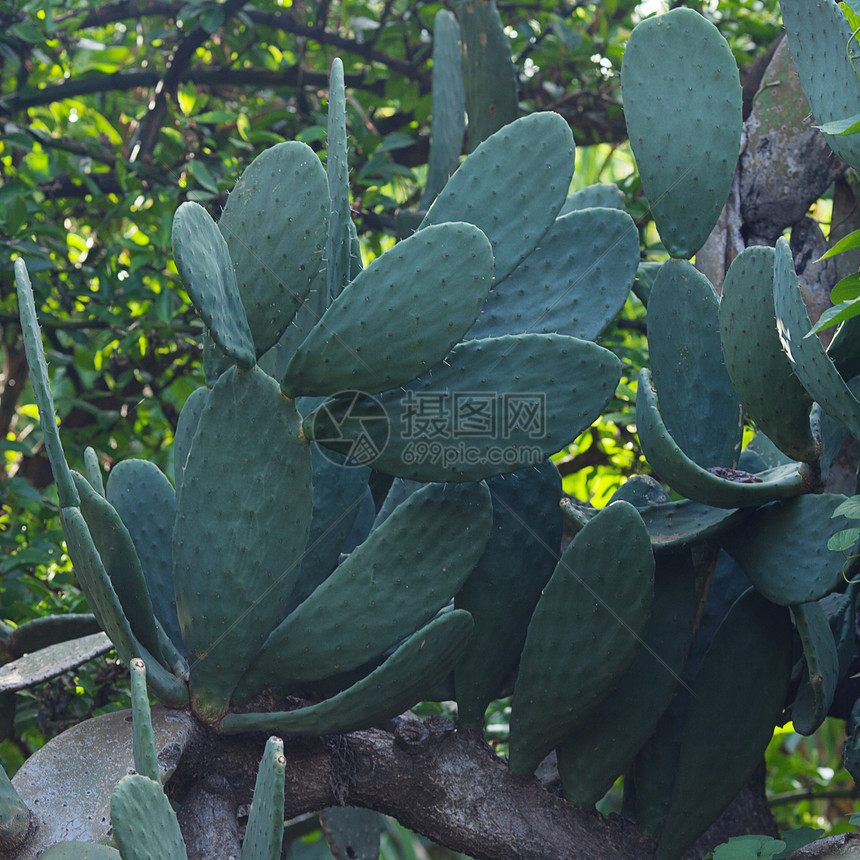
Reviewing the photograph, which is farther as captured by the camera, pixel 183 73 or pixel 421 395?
pixel 183 73

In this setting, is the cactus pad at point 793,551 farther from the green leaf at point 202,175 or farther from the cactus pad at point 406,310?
the green leaf at point 202,175

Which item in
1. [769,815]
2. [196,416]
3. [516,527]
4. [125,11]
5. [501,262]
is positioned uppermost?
[125,11]

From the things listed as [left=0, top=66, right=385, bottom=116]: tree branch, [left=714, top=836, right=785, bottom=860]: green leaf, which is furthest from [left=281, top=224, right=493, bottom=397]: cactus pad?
[left=0, top=66, right=385, bottom=116]: tree branch

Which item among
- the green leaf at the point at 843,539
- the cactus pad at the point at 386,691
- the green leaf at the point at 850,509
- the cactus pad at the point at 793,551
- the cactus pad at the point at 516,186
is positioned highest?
the cactus pad at the point at 516,186

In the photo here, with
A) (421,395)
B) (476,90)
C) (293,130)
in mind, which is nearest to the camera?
(421,395)

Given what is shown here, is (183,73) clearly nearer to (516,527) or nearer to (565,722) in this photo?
(516,527)

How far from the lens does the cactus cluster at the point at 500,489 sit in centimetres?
96

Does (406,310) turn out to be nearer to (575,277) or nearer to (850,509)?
(575,277)

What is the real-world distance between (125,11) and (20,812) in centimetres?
200

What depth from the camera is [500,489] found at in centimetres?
114

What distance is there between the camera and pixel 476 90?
5.79 feet

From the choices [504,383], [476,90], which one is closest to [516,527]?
[504,383]

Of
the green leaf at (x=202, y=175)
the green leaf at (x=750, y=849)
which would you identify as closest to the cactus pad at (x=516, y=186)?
the green leaf at (x=750, y=849)

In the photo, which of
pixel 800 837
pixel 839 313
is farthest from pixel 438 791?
pixel 839 313
